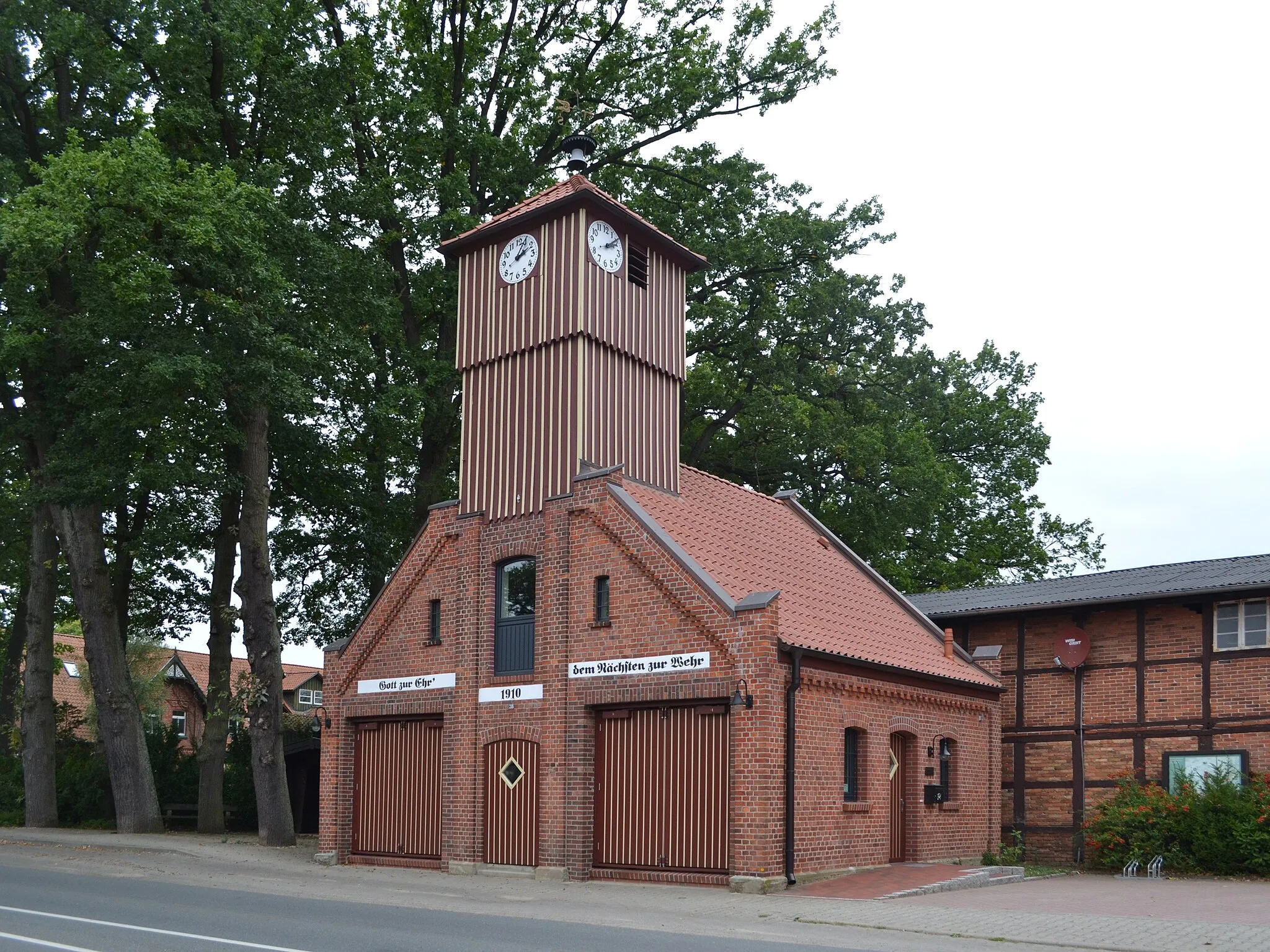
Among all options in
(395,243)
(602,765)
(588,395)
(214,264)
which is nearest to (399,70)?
(395,243)

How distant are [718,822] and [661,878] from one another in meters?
1.31

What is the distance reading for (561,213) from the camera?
2197 cm

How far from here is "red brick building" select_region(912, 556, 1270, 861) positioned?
2202 centimetres

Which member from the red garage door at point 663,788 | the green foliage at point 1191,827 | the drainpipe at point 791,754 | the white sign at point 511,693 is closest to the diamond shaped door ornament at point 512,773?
the white sign at point 511,693

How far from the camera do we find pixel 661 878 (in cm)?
1816

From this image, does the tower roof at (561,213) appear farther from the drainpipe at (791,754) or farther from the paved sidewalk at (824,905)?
the paved sidewalk at (824,905)

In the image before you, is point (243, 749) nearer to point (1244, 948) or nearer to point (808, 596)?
point (808, 596)

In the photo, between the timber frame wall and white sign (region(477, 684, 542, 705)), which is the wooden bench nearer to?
white sign (region(477, 684, 542, 705))

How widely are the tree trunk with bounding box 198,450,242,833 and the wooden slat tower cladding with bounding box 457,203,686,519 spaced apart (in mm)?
9310

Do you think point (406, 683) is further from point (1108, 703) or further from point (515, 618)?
point (1108, 703)

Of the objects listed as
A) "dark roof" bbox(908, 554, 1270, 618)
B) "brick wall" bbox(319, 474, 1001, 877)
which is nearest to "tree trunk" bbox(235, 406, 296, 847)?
"brick wall" bbox(319, 474, 1001, 877)

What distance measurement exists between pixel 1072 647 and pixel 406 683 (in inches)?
484

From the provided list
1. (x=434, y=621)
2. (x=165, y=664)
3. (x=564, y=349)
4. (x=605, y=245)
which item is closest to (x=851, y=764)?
(x=434, y=621)

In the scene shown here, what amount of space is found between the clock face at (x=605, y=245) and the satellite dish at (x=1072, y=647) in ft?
35.6
